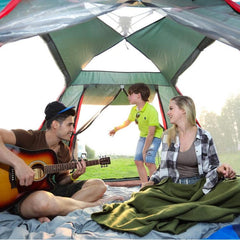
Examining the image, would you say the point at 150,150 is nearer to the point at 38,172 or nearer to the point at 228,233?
the point at 38,172

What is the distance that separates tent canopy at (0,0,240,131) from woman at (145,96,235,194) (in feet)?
1.85

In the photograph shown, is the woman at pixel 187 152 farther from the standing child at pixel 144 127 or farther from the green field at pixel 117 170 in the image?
the green field at pixel 117 170

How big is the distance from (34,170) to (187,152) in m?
1.04

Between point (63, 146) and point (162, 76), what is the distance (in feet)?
6.88

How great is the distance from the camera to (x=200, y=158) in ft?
6.59

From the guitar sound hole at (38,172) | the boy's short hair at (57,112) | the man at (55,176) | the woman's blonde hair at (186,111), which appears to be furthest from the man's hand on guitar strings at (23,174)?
the woman's blonde hair at (186,111)

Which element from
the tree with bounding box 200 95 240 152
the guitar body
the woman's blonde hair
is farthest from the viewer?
the tree with bounding box 200 95 240 152

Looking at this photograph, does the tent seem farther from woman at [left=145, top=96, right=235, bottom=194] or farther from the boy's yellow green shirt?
the boy's yellow green shirt

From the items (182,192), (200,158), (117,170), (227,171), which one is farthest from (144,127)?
(117,170)

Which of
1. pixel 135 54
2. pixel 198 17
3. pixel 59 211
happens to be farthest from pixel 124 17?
pixel 59 211

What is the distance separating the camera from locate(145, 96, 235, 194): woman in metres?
2.00

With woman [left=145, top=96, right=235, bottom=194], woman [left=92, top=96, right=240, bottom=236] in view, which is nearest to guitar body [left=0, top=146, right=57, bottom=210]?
woman [left=92, top=96, right=240, bottom=236]

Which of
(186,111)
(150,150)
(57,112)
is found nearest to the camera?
(186,111)

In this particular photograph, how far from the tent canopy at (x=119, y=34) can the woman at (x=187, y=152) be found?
56cm
